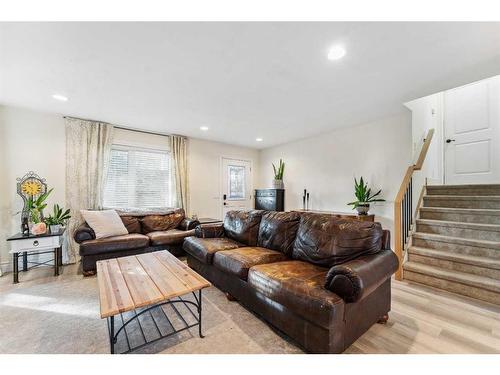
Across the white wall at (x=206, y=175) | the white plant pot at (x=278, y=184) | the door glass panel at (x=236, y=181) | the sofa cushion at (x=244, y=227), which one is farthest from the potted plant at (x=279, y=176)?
the sofa cushion at (x=244, y=227)

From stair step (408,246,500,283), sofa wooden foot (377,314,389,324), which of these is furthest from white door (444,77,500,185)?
sofa wooden foot (377,314,389,324)

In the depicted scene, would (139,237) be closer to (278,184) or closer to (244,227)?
(244,227)

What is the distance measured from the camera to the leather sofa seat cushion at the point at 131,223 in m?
3.65

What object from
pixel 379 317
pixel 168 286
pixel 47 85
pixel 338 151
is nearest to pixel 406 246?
pixel 379 317

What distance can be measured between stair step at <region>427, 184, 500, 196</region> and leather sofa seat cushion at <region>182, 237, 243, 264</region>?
131 inches

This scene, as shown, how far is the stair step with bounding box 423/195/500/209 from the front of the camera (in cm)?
288

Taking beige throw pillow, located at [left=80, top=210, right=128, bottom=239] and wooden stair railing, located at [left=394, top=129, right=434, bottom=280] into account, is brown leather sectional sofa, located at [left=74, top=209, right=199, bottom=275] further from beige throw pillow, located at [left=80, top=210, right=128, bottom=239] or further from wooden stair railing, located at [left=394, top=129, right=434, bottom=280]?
wooden stair railing, located at [left=394, top=129, right=434, bottom=280]

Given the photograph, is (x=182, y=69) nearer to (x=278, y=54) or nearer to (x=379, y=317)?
(x=278, y=54)

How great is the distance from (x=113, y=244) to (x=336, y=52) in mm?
3531

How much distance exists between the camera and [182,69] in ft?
7.02

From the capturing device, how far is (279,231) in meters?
2.57

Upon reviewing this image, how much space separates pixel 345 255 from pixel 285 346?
871 millimetres

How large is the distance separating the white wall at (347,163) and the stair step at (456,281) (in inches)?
40.7

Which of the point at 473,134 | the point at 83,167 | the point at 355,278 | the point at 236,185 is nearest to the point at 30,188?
the point at 83,167
